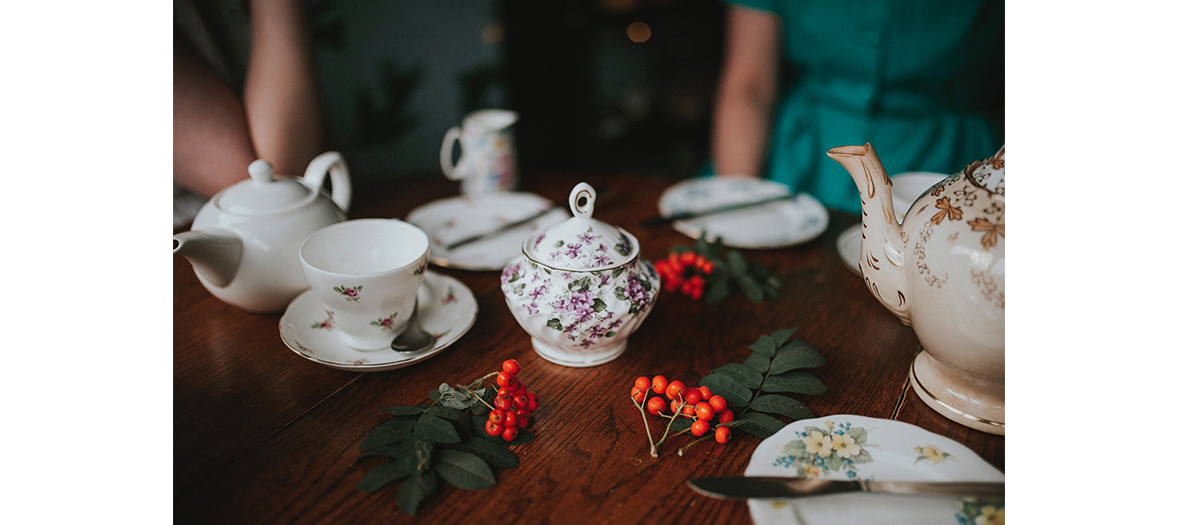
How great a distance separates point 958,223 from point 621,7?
2121 millimetres

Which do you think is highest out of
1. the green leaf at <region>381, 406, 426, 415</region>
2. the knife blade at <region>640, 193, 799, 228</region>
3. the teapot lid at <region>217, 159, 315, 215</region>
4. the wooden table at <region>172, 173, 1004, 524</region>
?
the teapot lid at <region>217, 159, 315, 215</region>

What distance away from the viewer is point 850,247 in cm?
86

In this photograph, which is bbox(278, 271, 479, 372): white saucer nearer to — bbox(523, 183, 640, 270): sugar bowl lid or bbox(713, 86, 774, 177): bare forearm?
bbox(523, 183, 640, 270): sugar bowl lid

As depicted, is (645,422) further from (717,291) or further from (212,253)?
(212,253)

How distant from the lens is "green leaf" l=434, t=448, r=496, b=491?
0.44 meters

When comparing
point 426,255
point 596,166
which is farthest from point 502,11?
point 426,255

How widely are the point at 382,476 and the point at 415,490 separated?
0.03 metres

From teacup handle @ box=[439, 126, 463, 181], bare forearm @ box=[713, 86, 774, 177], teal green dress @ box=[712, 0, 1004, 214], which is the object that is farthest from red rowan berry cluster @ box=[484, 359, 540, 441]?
bare forearm @ box=[713, 86, 774, 177]

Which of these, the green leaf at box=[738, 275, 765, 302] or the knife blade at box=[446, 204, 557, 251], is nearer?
the green leaf at box=[738, 275, 765, 302]

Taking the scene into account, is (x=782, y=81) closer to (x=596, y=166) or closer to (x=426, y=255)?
(x=596, y=166)

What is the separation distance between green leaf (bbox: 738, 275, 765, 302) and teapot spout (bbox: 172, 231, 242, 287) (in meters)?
A: 0.56

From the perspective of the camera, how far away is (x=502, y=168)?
1.04 m

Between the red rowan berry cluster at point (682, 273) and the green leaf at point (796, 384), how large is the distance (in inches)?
7.6
